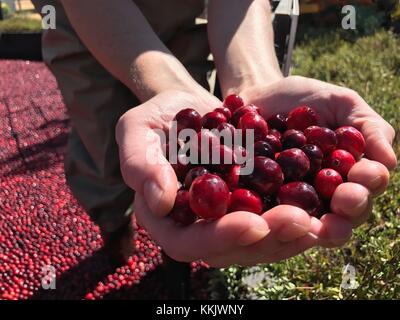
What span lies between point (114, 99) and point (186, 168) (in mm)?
833

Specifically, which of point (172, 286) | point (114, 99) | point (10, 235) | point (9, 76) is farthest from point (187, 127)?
point (9, 76)

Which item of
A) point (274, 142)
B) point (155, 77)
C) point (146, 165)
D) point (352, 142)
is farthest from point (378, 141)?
point (155, 77)

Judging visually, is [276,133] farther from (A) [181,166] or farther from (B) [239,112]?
(A) [181,166]

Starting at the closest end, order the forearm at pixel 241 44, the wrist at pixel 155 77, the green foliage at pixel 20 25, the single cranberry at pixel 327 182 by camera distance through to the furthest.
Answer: the single cranberry at pixel 327 182
the wrist at pixel 155 77
the forearm at pixel 241 44
the green foliage at pixel 20 25

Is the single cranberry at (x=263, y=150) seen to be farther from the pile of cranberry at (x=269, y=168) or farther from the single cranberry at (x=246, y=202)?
the single cranberry at (x=246, y=202)

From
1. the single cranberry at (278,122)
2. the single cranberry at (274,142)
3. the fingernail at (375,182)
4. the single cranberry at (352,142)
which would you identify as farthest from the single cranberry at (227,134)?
the fingernail at (375,182)

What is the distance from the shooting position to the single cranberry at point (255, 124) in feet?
5.13

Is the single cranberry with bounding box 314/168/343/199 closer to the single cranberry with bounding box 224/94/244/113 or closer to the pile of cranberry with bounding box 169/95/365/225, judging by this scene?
the pile of cranberry with bounding box 169/95/365/225

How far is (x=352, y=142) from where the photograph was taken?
147 centimetres

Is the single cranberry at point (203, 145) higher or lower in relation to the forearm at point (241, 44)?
lower

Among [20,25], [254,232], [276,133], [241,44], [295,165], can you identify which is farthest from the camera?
[20,25]

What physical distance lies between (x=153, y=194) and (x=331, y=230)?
456mm

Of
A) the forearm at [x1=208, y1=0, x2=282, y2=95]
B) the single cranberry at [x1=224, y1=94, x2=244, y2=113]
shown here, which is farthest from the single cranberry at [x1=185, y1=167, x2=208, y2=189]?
the forearm at [x1=208, y1=0, x2=282, y2=95]

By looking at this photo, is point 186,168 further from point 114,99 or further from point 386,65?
point 386,65
